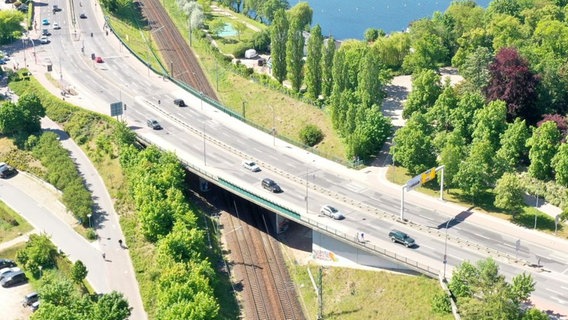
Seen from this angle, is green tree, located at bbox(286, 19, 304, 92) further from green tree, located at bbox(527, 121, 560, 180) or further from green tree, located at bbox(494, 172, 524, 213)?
green tree, located at bbox(494, 172, 524, 213)

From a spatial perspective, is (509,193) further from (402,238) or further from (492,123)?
(492,123)

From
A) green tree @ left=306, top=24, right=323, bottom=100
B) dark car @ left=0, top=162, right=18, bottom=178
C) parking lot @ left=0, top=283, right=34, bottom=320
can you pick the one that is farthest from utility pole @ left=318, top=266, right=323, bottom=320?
dark car @ left=0, top=162, right=18, bottom=178

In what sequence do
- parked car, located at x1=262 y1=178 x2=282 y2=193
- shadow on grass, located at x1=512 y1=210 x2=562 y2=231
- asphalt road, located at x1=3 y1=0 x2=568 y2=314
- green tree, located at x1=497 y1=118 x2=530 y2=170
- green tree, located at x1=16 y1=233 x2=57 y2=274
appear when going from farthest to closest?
green tree, located at x1=497 y1=118 x2=530 y2=170
parked car, located at x1=262 y1=178 x2=282 y2=193
green tree, located at x1=16 y1=233 x2=57 y2=274
shadow on grass, located at x1=512 y1=210 x2=562 y2=231
asphalt road, located at x1=3 y1=0 x2=568 y2=314

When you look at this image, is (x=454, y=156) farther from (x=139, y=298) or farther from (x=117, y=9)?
(x=117, y=9)

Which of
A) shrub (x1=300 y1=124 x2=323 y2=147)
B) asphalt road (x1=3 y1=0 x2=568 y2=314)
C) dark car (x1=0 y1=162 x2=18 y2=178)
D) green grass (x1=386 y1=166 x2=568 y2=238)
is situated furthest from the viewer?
shrub (x1=300 y1=124 x2=323 y2=147)

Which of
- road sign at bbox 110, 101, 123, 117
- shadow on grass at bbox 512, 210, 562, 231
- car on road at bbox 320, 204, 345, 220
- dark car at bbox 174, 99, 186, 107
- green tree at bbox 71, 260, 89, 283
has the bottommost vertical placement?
green tree at bbox 71, 260, 89, 283

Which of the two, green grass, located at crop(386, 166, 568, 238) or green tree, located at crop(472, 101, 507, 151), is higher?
green tree, located at crop(472, 101, 507, 151)

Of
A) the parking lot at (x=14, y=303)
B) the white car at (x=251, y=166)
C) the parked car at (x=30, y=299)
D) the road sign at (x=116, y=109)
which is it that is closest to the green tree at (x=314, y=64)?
the white car at (x=251, y=166)
